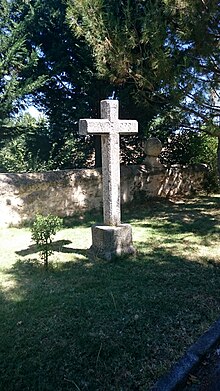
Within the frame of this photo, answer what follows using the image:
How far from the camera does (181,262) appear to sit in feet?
11.5

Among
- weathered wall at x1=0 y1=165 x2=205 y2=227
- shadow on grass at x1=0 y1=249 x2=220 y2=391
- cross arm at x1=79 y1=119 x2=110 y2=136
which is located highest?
cross arm at x1=79 y1=119 x2=110 y2=136

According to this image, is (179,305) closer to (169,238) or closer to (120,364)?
(120,364)

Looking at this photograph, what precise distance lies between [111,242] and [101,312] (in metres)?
1.28

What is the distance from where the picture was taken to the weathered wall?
204 inches

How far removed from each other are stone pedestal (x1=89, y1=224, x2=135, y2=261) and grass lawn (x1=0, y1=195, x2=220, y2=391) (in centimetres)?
12

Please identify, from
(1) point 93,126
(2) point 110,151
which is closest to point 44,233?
(2) point 110,151

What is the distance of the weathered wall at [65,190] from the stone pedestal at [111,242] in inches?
78.9

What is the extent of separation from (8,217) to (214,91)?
461cm

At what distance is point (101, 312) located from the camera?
8.04ft

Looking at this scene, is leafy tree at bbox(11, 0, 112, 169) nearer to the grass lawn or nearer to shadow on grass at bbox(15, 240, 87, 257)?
shadow on grass at bbox(15, 240, 87, 257)

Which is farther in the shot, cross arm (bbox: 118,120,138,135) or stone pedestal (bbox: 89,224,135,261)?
cross arm (bbox: 118,120,138,135)

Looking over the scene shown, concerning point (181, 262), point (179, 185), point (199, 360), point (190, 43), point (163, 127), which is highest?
point (190, 43)

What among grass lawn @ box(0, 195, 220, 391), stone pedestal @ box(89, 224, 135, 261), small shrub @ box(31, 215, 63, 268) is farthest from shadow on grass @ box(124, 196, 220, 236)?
small shrub @ box(31, 215, 63, 268)

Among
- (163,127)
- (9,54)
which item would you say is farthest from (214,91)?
(9,54)
